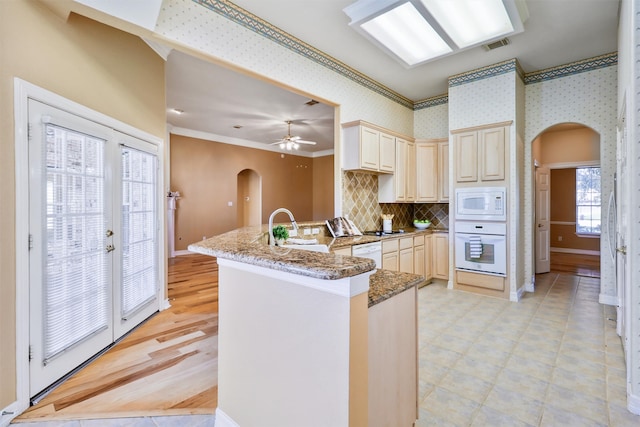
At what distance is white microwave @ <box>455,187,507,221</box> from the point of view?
3.99 metres

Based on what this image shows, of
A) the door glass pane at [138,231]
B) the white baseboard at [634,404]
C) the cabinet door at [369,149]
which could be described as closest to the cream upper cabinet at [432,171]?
the cabinet door at [369,149]

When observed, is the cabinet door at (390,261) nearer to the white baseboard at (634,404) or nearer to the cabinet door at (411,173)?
the cabinet door at (411,173)

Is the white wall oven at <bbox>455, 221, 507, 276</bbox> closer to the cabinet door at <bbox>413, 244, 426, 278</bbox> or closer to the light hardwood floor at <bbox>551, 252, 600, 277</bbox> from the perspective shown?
the cabinet door at <bbox>413, 244, 426, 278</bbox>

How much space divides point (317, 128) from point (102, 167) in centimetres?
518

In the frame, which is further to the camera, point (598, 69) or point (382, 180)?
point (382, 180)

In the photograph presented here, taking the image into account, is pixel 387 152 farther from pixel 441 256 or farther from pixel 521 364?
pixel 521 364

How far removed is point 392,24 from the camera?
287cm

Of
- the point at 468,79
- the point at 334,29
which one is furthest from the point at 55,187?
the point at 468,79

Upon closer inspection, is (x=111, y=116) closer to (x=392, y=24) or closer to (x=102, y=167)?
(x=102, y=167)

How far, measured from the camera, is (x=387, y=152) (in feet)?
14.5

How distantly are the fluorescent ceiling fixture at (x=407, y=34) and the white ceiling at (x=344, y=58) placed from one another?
378mm

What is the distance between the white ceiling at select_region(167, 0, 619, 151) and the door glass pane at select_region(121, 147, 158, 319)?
4.93ft

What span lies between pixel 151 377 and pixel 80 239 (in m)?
1.19

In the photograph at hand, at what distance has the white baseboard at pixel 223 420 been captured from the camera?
1592 mm
